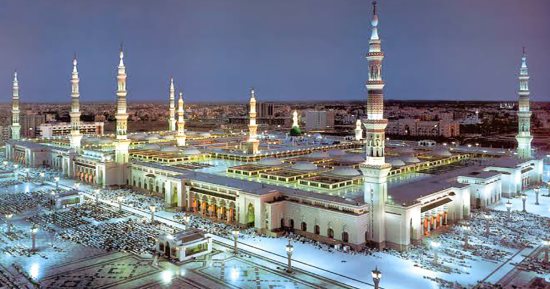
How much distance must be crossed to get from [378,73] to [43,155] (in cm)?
4833

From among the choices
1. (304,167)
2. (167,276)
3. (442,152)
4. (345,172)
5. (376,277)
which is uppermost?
(442,152)

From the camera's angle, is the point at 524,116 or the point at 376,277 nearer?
the point at 376,277

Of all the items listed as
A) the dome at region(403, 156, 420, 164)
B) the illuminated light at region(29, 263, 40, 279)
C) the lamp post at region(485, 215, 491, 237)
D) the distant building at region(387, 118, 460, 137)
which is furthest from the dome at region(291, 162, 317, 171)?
the distant building at region(387, 118, 460, 137)

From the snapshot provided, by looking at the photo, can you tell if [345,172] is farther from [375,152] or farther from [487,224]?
[487,224]

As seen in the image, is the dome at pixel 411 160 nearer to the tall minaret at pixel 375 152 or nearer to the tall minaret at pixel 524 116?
the tall minaret at pixel 524 116

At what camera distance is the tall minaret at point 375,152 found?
2969cm

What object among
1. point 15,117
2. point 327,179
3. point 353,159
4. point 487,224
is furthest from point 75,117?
point 487,224

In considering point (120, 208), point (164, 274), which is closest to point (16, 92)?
point (120, 208)

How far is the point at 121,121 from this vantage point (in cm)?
5103

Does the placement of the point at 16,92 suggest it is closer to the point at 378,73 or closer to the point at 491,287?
the point at 378,73

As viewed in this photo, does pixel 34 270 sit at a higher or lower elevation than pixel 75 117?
lower

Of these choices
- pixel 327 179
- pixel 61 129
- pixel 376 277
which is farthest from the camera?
pixel 61 129

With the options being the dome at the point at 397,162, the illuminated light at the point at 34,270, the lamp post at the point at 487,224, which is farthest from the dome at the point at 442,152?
the illuminated light at the point at 34,270

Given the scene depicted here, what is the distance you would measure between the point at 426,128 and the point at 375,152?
84.0 metres
